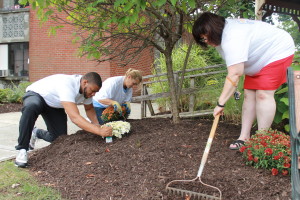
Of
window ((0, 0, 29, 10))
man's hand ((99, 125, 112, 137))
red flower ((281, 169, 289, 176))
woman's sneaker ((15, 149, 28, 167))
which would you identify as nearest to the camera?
Answer: red flower ((281, 169, 289, 176))

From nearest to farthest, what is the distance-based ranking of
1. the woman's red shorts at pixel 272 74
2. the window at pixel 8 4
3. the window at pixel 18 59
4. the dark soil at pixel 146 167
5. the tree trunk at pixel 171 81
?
the dark soil at pixel 146 167 → the woman's red shorts at pixel 272 74 → the tree trunk at pixel 171 81 → the window at pixel 18 59 → the window at pixel 8 4

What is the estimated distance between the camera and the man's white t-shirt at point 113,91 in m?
5.45

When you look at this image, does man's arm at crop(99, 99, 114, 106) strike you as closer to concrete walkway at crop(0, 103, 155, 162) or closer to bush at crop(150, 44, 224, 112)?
concrete walkway at crop(0, 103, 155, 162)

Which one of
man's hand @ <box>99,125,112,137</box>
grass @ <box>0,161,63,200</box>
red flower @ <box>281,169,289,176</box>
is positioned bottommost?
grass @ <box>0,161,63,200</box>

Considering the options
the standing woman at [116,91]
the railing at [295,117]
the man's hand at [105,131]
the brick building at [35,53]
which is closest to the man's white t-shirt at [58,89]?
the man's hand at [105,131]

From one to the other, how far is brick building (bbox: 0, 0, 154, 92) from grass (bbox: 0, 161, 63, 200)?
808 cm

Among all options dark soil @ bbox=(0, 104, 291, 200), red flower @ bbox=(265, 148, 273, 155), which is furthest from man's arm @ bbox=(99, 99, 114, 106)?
red flower @ bbox=(265, 148, 273, 155)

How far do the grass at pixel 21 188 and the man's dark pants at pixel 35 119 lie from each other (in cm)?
37

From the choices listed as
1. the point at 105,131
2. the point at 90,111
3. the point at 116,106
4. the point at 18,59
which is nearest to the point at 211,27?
the point at 105,131

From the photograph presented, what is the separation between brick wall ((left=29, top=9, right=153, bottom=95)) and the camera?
1202cm

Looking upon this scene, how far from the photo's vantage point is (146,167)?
10.7 ft

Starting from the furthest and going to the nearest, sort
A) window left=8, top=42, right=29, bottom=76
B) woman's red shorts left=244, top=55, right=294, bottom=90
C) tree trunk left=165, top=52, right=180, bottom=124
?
window left=8, top=42, right=29, bottom=76 < tree trunk left=165, top=52, right=180, bottom=124 < woman's red shorts left=244, top=55, right=294, bottom=90

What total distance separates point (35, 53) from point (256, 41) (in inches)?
436

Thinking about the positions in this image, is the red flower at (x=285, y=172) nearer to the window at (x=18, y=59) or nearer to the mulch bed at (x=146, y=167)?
the mulch bed at (x=146, y=167)
